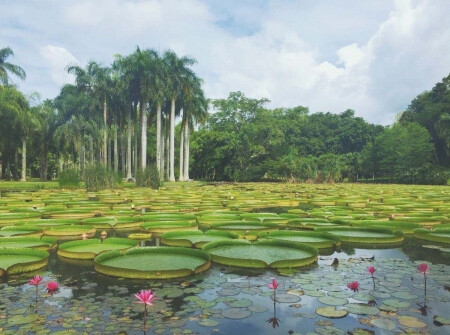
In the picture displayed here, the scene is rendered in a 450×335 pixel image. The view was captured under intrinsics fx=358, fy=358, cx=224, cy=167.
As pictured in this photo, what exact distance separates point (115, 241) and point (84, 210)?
16.9ft

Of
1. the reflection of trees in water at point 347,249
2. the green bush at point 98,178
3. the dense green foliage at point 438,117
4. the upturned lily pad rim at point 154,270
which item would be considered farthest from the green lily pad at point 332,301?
the dense green foliage at point 438,117

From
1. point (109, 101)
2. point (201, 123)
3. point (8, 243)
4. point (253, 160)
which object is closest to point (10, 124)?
point (109, 101)

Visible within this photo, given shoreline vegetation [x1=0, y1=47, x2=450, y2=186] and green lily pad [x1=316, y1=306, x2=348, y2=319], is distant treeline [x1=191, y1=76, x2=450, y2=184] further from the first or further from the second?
green lily pad [x1=316, y1=306, x2=348, y2=319]

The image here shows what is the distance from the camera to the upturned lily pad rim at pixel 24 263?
471 centimetres

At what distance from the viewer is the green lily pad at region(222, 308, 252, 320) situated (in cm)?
342

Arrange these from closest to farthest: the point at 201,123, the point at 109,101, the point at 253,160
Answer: the point at 109,101
the point at 201,123
the point at 253,160

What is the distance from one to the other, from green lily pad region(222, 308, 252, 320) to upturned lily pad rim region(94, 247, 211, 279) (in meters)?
1.17

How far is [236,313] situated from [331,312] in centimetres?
92

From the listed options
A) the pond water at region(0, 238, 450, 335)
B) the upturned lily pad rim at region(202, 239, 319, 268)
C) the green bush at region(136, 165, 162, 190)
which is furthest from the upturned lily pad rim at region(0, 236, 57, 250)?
the green bush at region(136, 165, 162, 190)

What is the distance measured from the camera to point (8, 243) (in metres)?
6.19

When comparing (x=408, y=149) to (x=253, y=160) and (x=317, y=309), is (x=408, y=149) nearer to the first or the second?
(x=253, y=160)

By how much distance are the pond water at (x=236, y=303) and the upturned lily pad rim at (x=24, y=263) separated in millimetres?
148

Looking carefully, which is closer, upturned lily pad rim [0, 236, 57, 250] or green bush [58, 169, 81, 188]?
upturned lily pad rim [0, 236, 57, 250]

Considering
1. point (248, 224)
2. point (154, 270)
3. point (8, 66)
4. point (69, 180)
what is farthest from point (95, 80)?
point (154, 270)
